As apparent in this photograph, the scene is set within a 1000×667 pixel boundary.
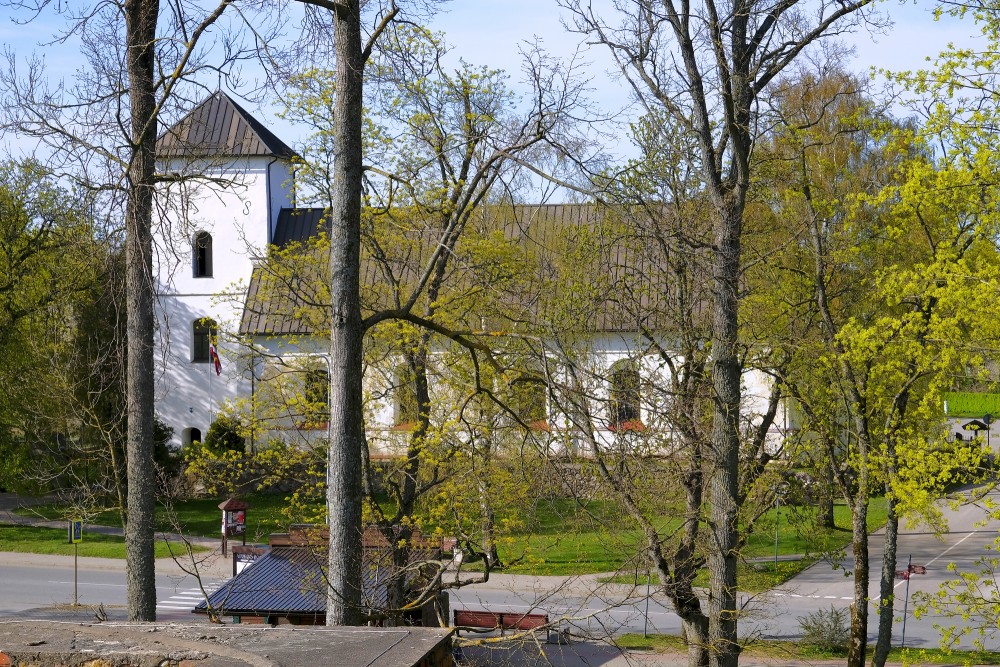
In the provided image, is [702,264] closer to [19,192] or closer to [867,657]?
[867,657]

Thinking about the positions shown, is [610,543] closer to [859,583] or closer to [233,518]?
[859,583]

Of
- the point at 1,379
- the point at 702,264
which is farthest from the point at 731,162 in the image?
the point at 1,379

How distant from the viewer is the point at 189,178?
951 centimetres

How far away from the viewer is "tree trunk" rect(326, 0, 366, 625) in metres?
7.64

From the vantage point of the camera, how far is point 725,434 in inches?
452

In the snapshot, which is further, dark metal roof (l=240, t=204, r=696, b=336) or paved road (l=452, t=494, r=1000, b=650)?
paved road (l=452, t=494, r=1000, b=650)

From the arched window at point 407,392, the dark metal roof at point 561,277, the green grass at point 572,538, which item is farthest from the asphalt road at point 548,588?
the dark metal roof at point 561,277

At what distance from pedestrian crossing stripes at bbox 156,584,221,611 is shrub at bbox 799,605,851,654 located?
43.1 feet

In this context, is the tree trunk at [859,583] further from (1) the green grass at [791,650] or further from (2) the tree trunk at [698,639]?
(2) the tree trunk at [698,639]

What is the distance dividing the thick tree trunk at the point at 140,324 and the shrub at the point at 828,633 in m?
14.9

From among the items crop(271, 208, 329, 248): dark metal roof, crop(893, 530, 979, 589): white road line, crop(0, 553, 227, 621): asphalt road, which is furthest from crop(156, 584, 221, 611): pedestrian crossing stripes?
crop(271, 208, 329, 248): dark metal roof

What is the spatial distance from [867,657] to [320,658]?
18549mm

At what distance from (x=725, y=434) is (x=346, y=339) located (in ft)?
17.5

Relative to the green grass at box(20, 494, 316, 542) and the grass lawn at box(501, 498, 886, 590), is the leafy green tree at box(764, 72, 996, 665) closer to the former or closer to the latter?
the grass lawn at box(501, 498, 886, 590)
